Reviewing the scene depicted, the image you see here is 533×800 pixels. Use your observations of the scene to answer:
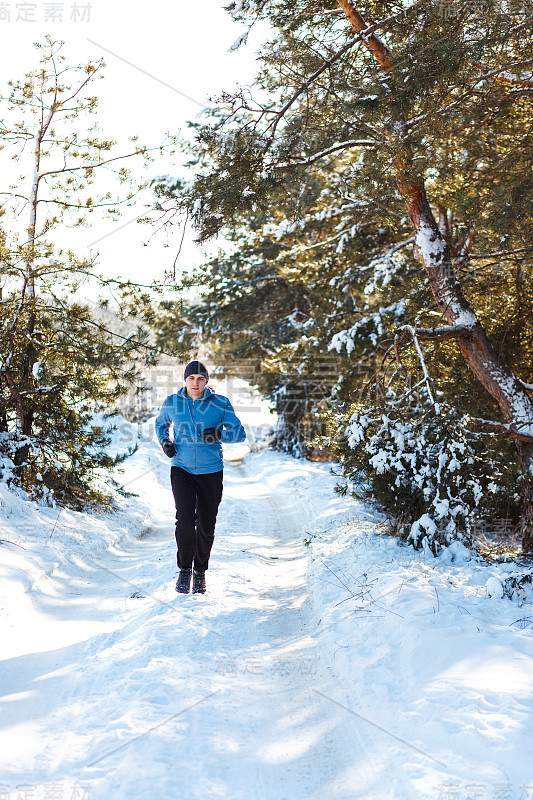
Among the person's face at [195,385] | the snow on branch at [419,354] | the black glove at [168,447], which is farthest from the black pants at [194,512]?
the snow on branch at [419,354]

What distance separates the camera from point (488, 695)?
3.54 metres

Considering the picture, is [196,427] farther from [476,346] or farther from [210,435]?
[476,346]

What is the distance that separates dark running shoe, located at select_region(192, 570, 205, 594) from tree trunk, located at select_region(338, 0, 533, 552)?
4485 mm

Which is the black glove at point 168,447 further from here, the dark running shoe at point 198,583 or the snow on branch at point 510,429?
the snow on branch at point 510,429

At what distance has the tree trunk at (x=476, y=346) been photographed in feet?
25.7

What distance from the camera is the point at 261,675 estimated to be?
4.25 m

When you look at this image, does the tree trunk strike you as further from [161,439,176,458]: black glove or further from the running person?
[161,439,176,458]: black glove

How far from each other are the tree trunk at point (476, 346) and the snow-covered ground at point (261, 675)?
183cm

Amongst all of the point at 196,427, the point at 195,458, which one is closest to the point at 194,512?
the point at 195,458

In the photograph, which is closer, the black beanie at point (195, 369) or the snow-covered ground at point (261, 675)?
the snow-covered ground at point (261, 675)

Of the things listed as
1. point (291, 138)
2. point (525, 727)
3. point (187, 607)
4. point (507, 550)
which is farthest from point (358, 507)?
point (525, 727)

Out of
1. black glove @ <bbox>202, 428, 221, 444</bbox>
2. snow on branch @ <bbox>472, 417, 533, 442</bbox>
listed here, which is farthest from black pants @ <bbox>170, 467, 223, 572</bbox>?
snow on branch @ <bbox>472, 417, 533, 442</bbox>

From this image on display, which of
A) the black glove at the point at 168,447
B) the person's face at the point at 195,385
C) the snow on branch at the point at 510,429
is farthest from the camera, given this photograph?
the snow on branch at the point at 510,429

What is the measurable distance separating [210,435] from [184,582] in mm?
1476
